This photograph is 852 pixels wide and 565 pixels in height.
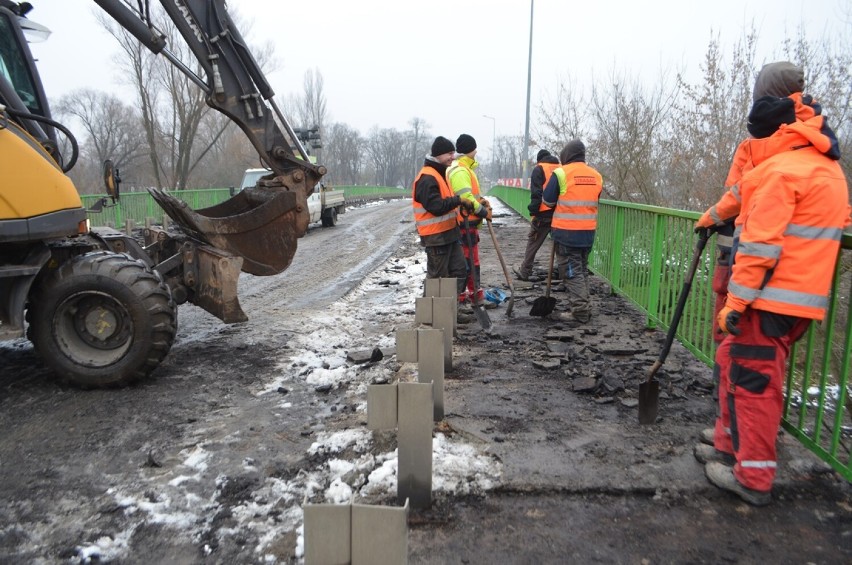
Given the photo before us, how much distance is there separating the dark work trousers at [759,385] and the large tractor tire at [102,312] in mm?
4131

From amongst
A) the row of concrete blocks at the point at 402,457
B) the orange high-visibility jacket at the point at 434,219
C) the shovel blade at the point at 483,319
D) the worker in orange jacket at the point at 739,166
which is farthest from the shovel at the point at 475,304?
the worker in orange jacket at the point at 739,166

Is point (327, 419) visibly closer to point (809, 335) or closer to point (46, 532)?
point (46, 532)

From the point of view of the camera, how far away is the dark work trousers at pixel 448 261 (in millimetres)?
7027

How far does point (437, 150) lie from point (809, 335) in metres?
4.33

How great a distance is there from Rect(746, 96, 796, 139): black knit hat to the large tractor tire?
4.34 metres

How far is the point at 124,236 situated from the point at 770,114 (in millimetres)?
5520

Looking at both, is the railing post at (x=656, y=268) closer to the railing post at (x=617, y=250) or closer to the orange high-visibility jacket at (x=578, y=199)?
the orange high-visibility jacket at (x=578, y=199)

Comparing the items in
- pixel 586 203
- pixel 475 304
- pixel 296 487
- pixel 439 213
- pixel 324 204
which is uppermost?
pixel 586 203

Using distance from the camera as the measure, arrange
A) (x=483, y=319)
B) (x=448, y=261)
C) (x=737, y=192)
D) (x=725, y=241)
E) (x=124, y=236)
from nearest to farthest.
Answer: (x=737, y=192) → (x=725, y=241) → (x=124, y=236) → (x=483, y=319) → (x=448, y=261)

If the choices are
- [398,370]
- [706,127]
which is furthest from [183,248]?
[706,127]

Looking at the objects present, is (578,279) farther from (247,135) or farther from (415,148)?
(415,148)

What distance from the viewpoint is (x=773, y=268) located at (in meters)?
3.03

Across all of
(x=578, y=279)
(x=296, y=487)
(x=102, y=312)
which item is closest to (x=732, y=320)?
(x=296, y=487)

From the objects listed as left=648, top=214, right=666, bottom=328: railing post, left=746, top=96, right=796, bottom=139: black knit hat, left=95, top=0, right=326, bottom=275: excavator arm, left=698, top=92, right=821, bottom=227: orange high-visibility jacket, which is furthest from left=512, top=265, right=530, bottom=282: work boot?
left=746, top=96, right=796, bottom=139: black knit hat
